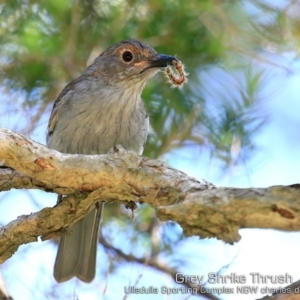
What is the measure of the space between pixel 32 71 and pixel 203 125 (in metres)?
1.29

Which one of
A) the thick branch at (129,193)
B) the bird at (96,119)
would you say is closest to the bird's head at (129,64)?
the bird at (96,119)

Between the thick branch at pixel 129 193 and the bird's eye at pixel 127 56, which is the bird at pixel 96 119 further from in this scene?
the thick branch at pixel 129 193

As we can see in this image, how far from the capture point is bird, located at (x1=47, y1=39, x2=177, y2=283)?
4.56 m

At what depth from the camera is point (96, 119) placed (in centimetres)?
457

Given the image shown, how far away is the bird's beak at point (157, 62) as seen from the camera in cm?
459

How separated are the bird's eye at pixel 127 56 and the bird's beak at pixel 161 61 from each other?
0.22 m

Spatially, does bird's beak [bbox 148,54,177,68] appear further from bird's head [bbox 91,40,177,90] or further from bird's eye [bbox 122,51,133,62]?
bird's eye [bbox 122,51,133,62]

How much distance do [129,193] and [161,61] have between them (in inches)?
59.0

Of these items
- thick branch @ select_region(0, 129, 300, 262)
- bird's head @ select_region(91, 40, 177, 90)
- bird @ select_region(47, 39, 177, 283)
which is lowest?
thick branch @ select_region(0, 129, 300, 262)

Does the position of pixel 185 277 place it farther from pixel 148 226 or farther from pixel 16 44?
pixel 16 44

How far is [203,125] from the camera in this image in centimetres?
A: 474

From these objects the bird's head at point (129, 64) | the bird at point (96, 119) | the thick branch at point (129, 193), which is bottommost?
the thick branch at point (129, 193)

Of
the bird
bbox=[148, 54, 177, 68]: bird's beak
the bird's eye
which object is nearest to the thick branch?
the bird

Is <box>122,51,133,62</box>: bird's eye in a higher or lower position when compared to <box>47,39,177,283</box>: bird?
higher
